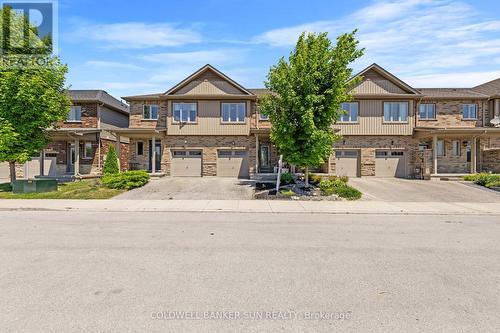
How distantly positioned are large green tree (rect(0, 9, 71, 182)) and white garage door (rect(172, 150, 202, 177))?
8.94 meters

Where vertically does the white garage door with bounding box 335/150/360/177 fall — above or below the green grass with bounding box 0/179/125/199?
above

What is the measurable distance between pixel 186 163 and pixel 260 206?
13197 mm

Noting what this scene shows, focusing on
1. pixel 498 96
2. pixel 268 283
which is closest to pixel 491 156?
pixel 498 96

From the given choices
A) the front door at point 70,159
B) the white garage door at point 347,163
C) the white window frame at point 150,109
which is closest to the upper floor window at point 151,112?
the white window frame at point 150,109

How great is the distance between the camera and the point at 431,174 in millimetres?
22828

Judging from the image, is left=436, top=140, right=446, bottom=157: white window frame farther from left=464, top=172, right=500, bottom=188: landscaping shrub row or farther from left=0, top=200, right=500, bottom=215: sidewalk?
left=0, top=200, right=500, bottom=215: sidewalk

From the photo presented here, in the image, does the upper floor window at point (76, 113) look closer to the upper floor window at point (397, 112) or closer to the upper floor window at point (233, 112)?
the upper floor window at point (233, 112)

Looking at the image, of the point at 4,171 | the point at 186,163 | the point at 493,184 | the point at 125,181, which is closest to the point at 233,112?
the point at 186,163

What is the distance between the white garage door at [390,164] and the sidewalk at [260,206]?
32.8 ft

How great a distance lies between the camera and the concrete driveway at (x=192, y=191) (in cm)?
1577

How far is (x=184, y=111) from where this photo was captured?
24.7m

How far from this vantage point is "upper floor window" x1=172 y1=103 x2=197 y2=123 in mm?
24703

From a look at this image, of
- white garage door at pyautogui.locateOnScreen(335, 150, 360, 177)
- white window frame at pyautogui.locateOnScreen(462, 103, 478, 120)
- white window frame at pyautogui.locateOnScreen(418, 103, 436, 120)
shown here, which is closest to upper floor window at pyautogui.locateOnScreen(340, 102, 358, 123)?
white garage door at pyautogui.locateOnScreen(335, 150, 360, 177)

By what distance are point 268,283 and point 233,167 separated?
20069 millimetres
